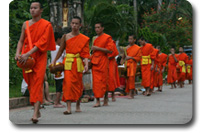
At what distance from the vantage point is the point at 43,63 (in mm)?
7383

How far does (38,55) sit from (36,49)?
0.57ft

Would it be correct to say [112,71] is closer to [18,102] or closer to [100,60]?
[100,60]

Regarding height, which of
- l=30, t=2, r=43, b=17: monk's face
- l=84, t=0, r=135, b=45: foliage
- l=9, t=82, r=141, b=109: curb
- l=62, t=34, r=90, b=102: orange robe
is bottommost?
l=9, t=82, r=141, b=109: curb

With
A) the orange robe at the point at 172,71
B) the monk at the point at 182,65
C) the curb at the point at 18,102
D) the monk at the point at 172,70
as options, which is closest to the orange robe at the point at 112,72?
the curb at the point at 18,102

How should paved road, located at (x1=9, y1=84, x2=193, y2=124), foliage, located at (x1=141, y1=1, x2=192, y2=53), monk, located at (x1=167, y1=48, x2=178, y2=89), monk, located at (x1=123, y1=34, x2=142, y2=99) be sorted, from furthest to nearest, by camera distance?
1. foliage, located at (x1=141, y1=1, x2=192, y2=53)
2. monk, located at (x1=167, y1=48, x2=178, y2=89)
3. monk, located at (x1=123, y1=34, x2=142, y2=99)
4. paved road, located at (x1=9, y1=84, x2=193, y2=124)

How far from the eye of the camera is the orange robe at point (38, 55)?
23.9 ft

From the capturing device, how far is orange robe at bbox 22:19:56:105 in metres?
7.28

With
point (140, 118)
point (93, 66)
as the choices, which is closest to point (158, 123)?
point (140, 118)

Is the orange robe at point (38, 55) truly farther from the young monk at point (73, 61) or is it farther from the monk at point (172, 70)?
the monk at point (172, 70)

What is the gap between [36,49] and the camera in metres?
7.24

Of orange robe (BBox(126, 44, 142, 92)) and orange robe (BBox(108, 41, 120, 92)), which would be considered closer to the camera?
orange robe (BBox(108, 41, 120, 92))

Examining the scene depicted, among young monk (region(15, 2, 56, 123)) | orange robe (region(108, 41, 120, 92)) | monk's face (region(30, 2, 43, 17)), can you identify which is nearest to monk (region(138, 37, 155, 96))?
orange robe (region(108, 41, 120, 92))

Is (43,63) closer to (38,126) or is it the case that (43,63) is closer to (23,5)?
(38,126)

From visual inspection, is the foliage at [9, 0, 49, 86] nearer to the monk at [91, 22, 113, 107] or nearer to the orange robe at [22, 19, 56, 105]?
the monk at [91, 22, 113, 107]
